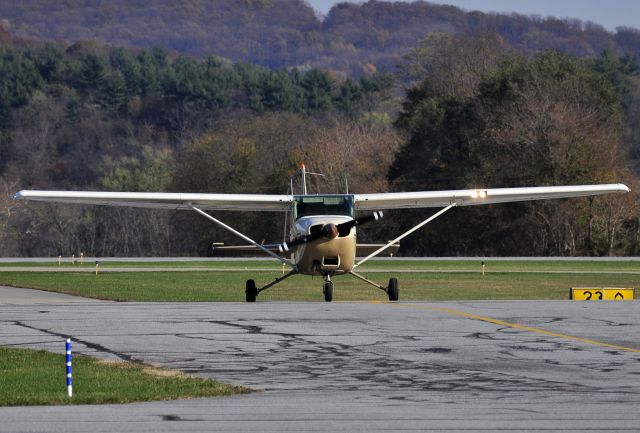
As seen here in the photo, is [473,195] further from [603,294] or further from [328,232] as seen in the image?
[328,232]

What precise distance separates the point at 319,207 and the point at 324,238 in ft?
5.85

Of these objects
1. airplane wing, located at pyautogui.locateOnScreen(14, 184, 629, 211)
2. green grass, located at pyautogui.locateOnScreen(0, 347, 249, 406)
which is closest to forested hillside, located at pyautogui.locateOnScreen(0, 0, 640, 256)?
airplane wing, located at pyautogui.locateOnScreen(14, 184, 629, 211)

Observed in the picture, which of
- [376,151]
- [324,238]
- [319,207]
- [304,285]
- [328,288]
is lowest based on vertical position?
[304,285]

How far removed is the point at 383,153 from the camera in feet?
271

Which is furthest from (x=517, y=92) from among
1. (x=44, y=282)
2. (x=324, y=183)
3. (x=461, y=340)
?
(x=461, y=340)

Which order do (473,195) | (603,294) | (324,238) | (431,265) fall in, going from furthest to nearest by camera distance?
(431,265) < (603,294) < (473,195) < (324,238)

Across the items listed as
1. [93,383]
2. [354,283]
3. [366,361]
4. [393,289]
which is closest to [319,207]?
[393,289]

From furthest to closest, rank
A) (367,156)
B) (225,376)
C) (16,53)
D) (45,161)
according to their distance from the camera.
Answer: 1. (16,53)
2. (45,161)
3. (367,156)
4. (225,376)

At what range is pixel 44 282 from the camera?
4434cm

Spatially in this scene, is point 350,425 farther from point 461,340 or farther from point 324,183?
point 324,183

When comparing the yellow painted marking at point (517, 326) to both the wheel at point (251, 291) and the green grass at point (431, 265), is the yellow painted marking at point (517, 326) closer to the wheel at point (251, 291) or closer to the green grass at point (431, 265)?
the wheel at point (251, 291)

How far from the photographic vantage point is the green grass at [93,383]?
14.0 metres

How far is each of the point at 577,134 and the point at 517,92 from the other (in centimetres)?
470

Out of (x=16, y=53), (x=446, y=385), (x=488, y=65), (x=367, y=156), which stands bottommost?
(x=446, y=385)
